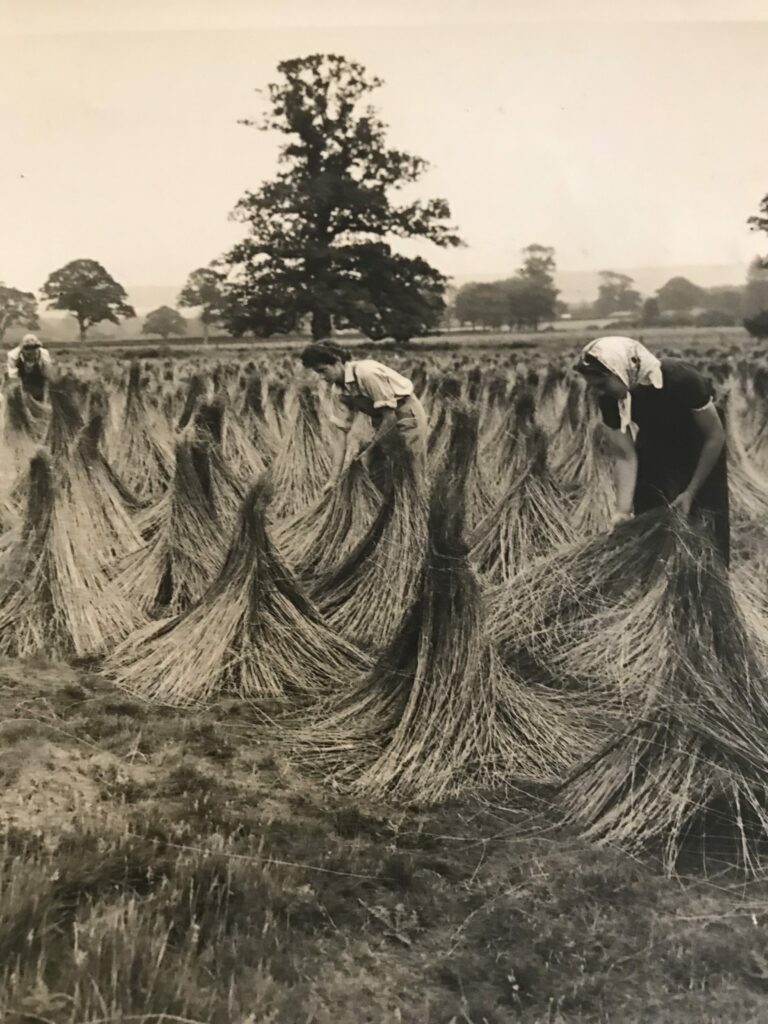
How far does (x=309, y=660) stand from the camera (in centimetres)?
187

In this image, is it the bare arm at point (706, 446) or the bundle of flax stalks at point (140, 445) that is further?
the bundle of flax stalks at point (140, 445)

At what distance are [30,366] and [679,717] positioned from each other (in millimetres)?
1811

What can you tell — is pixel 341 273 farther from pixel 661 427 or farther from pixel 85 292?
pixel 661 427

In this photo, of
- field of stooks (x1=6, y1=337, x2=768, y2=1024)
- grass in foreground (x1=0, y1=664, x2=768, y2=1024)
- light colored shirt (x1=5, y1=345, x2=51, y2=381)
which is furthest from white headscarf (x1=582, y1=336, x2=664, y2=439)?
light colored shirt (x1=5, y1=345, x2=51, y2=381)

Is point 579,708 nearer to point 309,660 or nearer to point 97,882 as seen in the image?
point 309,660

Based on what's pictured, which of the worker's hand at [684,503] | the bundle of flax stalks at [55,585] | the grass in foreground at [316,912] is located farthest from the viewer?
the bundle of flax stalks at [55,585]

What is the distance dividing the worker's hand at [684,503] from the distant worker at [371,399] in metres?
0.60

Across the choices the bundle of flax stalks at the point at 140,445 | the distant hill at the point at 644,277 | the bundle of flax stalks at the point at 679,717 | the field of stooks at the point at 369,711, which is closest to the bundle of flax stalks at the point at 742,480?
the field of stooks at the point at 369,711

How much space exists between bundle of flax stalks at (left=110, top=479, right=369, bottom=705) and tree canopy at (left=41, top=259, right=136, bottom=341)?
0.58m

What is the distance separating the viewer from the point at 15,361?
2.17 m

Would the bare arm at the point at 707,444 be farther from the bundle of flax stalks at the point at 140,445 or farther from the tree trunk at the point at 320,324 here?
the bundle of flax stalks at the point at 140,445

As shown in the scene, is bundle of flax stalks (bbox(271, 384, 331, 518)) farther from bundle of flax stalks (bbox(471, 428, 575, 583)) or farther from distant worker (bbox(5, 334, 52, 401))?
distant worker (bbox(5, 334, 52, 401))

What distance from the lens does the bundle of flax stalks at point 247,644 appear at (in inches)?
71.6

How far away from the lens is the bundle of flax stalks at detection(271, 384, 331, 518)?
6.84 feet
